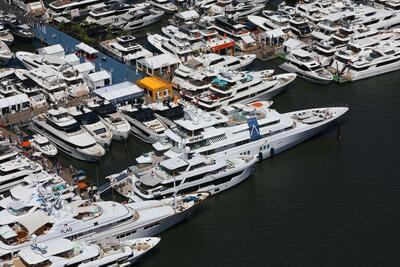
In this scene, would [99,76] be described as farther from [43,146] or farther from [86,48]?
[43,146]

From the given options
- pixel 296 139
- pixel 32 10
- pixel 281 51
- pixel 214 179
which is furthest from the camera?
pixel 32 10

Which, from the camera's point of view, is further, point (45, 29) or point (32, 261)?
point (45, 29)

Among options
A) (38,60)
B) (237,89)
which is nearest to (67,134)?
(38,60)

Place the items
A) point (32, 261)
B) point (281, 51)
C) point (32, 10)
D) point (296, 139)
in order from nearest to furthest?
point (32, 261), point (296, 139), point (281, 51), point (32, 10)

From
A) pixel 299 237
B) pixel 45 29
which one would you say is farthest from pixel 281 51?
pixel 299 237

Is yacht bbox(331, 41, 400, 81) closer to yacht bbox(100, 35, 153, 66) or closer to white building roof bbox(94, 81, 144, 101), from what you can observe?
yacht bbox(100, 35, 153, 66)

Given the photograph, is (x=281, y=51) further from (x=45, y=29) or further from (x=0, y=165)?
(x=0, y=165)
